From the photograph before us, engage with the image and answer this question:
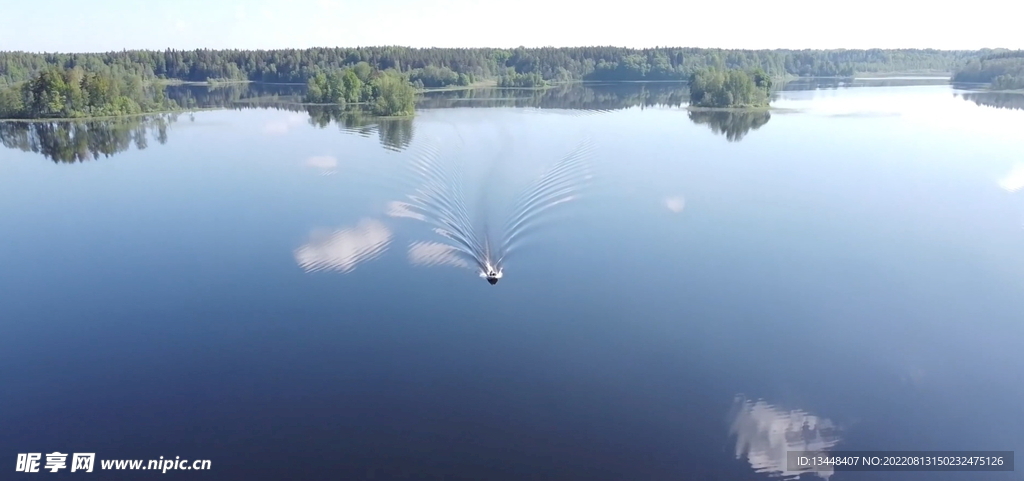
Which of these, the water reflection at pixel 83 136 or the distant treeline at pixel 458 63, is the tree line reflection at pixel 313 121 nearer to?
the water reflection at pixel 83 136

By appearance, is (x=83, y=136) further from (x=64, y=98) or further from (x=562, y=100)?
(x=562, y=100)

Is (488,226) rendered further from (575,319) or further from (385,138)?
(385,138)

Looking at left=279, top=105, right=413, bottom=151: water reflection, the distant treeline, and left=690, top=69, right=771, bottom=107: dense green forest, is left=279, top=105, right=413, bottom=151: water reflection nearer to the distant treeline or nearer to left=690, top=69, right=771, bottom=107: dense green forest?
left=690, top=69, right=771, bottom=107: dense green forest

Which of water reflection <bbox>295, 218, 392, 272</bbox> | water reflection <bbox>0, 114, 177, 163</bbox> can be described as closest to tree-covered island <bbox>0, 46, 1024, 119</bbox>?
water reflection <bbox>0, 114, 177, 163</bbox>

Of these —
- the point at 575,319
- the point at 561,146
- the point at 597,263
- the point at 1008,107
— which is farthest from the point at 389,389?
the point at 1008,107

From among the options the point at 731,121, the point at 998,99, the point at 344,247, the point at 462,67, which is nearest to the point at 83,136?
the point at 344,247

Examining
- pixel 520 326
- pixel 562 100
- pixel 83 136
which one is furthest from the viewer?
pixel 562 100
